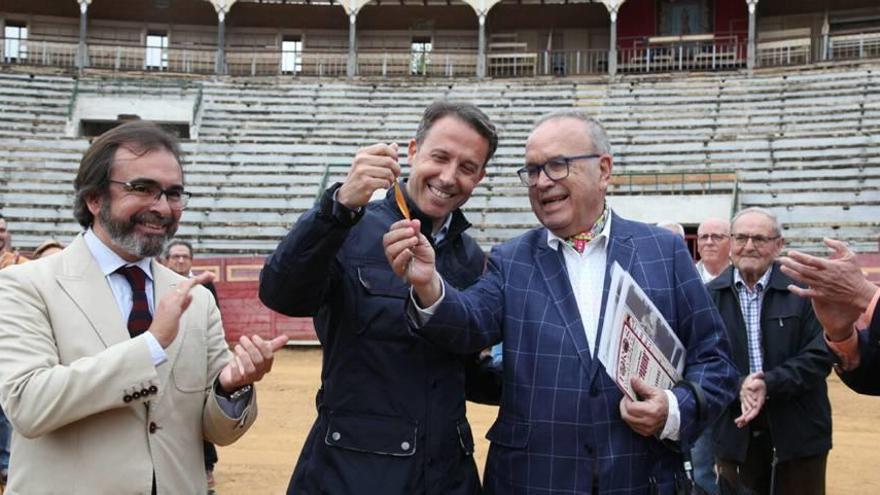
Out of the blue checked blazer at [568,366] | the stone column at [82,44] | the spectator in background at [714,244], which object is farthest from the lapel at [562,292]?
the stone column at [82,44]

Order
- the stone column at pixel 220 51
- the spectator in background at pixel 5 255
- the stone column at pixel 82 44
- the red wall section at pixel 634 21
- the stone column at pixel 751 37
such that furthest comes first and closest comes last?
the red wall section at pixel 634 21, the stone column at pixel 220 51, the stone column at pixel 82 44, the stone column at pixel 751 37, the spectator in background at pixel 5 255

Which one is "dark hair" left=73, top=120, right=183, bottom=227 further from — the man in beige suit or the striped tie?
the striped tie

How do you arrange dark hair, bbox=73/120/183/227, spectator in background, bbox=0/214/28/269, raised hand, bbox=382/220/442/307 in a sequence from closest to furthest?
raised hand, bbox=382/220/442/307 < dark hair, bbox=73/120/183/227 < spectator in background, bbox=0/214/28/269

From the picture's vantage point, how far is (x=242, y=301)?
14.3 metres

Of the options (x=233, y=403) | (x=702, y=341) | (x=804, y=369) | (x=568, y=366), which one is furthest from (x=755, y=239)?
(x=233, y=403)

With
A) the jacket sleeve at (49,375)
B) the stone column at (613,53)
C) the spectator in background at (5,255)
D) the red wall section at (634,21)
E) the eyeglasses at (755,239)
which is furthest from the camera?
the red wall section at (634,21)

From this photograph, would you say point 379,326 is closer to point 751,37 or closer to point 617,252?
point 617,252

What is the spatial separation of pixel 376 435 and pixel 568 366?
0.60 m

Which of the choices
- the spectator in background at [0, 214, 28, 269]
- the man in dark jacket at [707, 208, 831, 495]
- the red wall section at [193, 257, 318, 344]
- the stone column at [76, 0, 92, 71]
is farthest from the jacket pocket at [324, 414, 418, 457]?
the stone column at [76, 0, 92, 71]

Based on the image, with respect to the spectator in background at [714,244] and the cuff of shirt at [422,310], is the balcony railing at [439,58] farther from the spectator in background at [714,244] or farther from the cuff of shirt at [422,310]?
the cuff of shirt at [422,310]

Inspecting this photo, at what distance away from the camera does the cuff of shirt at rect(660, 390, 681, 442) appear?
2.28 meters

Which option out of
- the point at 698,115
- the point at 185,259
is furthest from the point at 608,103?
the point at 185,259

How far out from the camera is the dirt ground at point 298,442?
20.1 feet

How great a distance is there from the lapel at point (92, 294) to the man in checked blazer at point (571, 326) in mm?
809
